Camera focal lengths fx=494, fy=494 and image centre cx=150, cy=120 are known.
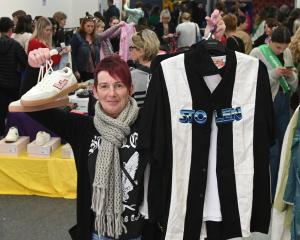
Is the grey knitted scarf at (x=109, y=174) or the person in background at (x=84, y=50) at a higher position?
the person in background at (x=84, y=50)

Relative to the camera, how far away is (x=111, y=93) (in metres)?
1.88

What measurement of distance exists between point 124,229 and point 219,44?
803 millimetres

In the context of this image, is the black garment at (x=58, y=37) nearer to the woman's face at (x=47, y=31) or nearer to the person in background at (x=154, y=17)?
the woman's face at (x=47, y=31)

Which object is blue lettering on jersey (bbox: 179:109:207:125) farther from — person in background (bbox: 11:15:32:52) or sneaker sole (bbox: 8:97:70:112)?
person in background (bbox: 11:15:32:52)

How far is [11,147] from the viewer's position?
159 inches

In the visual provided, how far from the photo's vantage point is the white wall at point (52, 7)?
9148 mm

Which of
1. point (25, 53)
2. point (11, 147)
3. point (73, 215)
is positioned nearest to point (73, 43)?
point (25, 53)

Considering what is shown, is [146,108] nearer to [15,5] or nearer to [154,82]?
[154,82]

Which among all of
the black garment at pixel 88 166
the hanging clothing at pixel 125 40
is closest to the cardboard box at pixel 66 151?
the black garment at pixel 88 166

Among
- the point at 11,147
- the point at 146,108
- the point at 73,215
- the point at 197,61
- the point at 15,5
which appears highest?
the point at 15,5

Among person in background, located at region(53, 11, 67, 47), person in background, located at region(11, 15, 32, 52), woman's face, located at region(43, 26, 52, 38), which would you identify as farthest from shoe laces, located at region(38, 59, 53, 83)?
person in background, located at region(53, 11, 67, 47)

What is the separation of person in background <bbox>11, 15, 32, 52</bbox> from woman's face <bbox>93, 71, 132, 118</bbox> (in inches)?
172

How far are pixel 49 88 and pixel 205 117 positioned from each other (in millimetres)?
595

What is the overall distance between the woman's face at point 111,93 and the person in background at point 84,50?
421 cm
